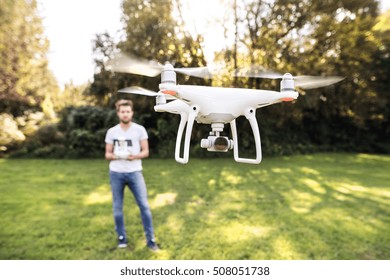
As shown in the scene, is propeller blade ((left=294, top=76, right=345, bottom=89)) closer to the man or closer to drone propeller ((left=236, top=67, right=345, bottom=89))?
drone propeller ((left=236, top=67, right=345, bottom=89))

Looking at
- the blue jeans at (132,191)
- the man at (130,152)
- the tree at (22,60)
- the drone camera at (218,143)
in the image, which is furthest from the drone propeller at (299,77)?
the tree at (22,60)

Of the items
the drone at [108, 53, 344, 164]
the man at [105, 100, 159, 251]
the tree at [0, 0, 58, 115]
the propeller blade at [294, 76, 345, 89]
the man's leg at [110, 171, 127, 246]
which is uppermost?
the tree at [0, 0, 58, 115]

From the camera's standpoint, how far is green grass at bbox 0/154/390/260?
3432 millimetres

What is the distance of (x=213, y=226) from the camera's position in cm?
407

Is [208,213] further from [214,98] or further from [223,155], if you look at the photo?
[223,155]

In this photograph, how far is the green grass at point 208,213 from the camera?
3.43m

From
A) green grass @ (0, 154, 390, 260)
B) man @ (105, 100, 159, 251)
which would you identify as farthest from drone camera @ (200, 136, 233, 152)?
green grass @ (0, 154, 390, 260)

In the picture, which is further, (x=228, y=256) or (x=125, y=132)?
(x=228, y=256)

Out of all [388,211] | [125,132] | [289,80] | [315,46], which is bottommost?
[388,211]

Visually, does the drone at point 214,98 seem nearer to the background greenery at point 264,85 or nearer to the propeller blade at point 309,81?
the propeller blade at point 309,81

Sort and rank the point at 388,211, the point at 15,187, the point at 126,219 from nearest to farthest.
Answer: the point at 126,219, the point at 388,211, the point at 15,187
